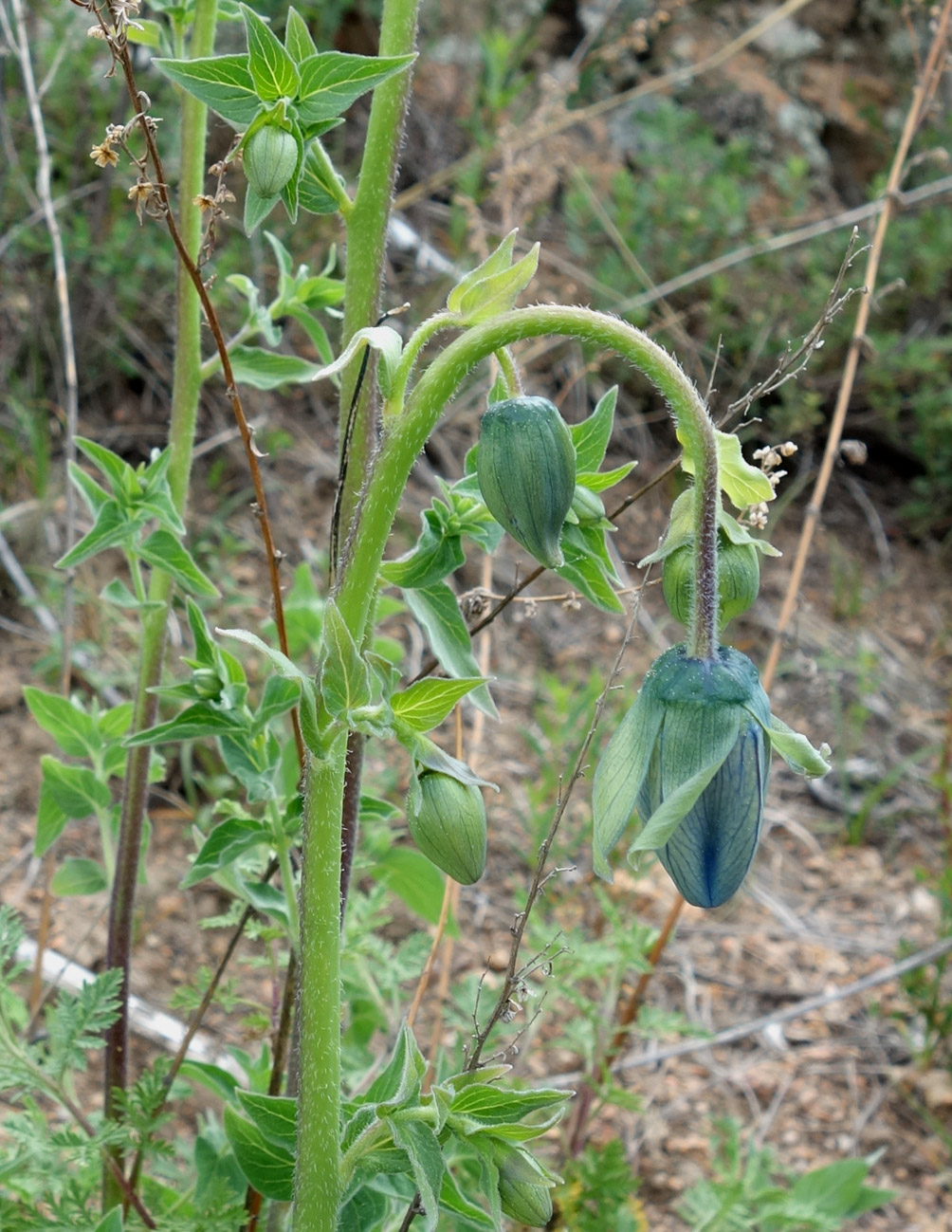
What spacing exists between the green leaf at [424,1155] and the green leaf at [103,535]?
65 cm

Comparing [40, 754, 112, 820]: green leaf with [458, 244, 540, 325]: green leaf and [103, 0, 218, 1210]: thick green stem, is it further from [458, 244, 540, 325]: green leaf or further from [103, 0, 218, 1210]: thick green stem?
[458, 244, 540, 325]: green leaf

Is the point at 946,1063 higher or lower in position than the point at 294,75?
lower

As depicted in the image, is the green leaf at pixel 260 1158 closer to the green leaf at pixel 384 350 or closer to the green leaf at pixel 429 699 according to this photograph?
the green leaf at pixel 429 699

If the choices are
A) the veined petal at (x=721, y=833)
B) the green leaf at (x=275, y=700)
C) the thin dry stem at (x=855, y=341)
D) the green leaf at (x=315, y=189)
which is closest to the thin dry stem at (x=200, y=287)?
the green leaf at (x=275, y=700)

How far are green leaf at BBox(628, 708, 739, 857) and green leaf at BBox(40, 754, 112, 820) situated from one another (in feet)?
2.57

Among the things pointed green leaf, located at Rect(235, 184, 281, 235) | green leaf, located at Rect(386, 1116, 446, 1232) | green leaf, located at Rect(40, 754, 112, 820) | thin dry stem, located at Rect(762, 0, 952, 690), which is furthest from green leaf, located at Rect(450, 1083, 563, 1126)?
thin dry stem, located at Rect(762, 0, 952, 690)

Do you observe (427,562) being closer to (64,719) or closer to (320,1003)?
(320,1003)

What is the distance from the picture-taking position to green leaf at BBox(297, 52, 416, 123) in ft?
3.20

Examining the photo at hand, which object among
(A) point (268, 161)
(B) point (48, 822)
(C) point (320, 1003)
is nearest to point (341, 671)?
(C) point (320, 1003)

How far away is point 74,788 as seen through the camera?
1440 mm

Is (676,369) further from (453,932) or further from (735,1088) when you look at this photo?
(735,1088)

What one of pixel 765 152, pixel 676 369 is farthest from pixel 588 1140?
pixel 765 152

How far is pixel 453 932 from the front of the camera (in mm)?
1627

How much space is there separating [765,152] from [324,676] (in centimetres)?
408
